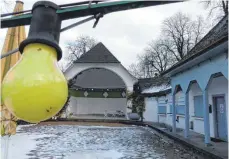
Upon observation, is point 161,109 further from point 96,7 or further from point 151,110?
point 96,7

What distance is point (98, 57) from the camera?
26.8 m

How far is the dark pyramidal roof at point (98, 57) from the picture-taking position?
84.6 feet

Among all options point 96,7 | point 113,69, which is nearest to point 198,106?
point 96,7

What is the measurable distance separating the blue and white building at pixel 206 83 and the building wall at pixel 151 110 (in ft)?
18.7

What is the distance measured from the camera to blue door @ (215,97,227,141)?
10.6 m

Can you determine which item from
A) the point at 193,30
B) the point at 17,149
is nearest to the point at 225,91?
the point at 17,149

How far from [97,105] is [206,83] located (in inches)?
898

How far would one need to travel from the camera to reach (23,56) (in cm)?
75

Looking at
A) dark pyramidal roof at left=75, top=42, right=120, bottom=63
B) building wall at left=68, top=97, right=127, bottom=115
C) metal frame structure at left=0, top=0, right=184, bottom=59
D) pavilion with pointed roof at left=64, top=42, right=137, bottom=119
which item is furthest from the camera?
building wall at left=68, top=97, right=127, bottom=115

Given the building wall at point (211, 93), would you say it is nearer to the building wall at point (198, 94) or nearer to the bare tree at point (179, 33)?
the building wall at point (198, 94)

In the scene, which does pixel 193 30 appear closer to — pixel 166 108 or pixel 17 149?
pixel 166 108

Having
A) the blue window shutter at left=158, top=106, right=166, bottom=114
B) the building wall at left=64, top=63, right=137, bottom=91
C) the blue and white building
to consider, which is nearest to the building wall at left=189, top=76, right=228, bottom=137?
the blue and white building

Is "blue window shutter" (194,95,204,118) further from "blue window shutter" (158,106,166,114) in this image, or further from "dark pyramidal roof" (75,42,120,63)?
"dark pyramidal roof" (75,42,120,63)

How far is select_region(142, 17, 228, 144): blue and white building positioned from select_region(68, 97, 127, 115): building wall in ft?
46.1
